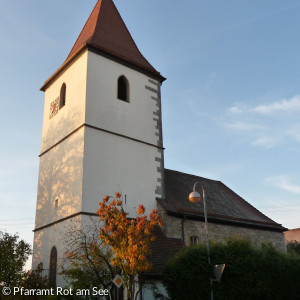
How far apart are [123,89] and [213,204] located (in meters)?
7.86

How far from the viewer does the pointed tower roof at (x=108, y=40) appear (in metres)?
18.7

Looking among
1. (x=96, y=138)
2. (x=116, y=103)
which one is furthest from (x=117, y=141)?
(x=116, y=103)

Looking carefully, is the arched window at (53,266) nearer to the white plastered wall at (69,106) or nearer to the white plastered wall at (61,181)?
the white plastered wall at (61,181)

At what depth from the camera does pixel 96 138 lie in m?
16.6

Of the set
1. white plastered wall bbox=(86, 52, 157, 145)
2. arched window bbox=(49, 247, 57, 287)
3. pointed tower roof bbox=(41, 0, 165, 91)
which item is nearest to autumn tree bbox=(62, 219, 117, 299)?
arched window bbox=(49, 247, 57, 287)

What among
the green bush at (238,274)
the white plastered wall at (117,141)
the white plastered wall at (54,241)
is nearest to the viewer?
the green bush at (238,274)

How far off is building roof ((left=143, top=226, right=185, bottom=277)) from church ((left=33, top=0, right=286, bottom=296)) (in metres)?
0.04

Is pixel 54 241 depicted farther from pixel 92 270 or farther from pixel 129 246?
pixel 129 246

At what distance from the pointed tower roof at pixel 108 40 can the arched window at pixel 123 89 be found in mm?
961

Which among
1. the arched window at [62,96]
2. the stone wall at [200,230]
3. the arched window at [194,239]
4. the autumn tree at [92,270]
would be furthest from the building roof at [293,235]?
the autumn tree at [92,270]

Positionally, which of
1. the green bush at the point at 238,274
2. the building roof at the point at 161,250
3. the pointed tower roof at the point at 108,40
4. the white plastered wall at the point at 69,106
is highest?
the pointed tower roof at the point at 108,40

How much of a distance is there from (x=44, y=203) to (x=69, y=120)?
13.6 feet

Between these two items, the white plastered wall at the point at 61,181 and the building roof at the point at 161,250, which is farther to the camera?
the white plastered wall at the point at 61,181

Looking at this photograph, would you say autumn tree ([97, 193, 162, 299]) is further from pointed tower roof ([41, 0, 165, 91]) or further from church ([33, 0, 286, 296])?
pointed tower roof ([41, 0, 165, 91])
